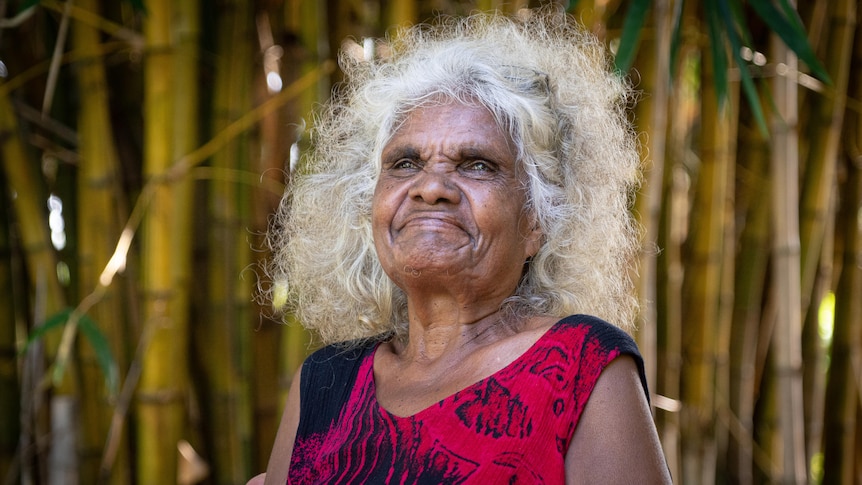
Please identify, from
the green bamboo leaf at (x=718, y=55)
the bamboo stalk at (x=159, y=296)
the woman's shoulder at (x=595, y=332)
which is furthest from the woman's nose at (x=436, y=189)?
the bamboo stalk at (x=159, y=296)

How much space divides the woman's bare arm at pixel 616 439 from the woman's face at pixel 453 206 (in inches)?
10.5

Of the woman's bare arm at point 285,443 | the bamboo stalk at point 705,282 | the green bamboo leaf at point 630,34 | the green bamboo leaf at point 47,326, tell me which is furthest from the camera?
the bamboo stalk at point 705,282

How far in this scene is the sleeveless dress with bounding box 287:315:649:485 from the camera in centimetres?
117

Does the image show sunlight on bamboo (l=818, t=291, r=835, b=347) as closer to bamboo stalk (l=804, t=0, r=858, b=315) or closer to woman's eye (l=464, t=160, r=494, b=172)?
bamboo stalk (l=804, t=0, r=858, b=315)

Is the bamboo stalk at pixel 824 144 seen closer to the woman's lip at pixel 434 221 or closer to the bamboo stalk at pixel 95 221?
the woman's lip at pixel 434 221

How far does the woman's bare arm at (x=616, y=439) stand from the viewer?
3.70 feet

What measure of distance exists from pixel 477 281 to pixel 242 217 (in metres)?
1.21

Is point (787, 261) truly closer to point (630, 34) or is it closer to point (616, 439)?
point (630, 34)

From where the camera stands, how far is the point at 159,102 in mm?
2143

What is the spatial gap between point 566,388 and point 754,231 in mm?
1845

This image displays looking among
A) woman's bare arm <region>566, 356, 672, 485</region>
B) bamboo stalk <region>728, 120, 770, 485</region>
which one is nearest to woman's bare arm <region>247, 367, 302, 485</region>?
woman's bare arm <region>566, 356, 672, 485</region>

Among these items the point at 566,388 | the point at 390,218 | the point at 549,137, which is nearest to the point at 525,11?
the point at 549,137

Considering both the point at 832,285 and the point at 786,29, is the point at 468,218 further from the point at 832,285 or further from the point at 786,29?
the point at 832,285

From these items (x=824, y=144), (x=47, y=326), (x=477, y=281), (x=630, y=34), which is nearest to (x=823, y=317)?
(x=824, y=144)
